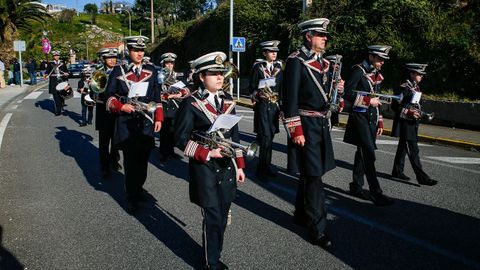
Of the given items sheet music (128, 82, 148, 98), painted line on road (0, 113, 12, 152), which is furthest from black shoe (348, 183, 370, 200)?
painted line on road (0, 113, 12, 152)

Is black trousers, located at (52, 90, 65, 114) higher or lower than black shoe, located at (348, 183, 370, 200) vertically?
higher

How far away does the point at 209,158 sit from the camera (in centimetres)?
386

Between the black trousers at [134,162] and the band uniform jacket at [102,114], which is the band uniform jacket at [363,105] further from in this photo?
the band uniform jacket at [102,114]

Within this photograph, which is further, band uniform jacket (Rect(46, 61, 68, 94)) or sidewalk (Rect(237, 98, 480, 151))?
band uniform jacket (Rect(46, 61, 68, 94))

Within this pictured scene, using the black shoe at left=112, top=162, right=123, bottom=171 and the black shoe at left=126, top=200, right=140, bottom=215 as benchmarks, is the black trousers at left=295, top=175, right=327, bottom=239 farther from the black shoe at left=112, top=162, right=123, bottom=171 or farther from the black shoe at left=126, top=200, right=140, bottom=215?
the black shoe at left=112, top=162, right=123, bottom=171

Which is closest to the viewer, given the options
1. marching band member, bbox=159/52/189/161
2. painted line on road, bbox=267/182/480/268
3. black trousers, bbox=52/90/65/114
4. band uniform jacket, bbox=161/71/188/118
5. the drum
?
painted line on road, bbox=267/182/480/268

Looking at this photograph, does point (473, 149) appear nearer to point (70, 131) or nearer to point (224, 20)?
point (70, 131)

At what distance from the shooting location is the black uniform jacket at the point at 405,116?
22.6 feet

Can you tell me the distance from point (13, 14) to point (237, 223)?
33.8 metres

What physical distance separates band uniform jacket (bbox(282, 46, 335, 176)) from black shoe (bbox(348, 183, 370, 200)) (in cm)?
168

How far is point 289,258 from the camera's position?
168 inches

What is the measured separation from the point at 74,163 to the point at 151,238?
423 centimetres

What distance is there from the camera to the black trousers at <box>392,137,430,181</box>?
Result: 22.6ft

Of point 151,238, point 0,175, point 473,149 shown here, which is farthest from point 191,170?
point 473,149
